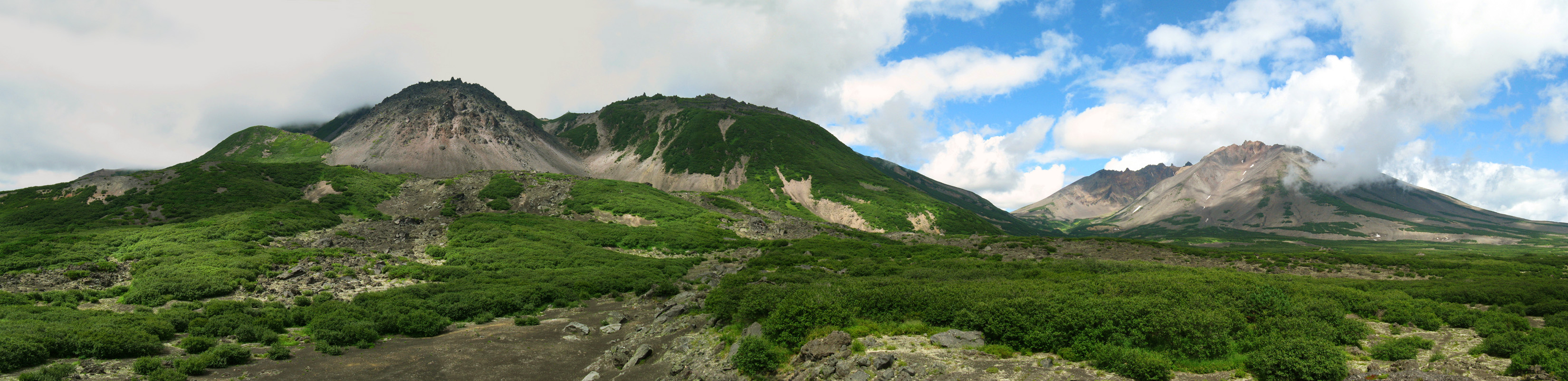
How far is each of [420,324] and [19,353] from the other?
48.6 feet

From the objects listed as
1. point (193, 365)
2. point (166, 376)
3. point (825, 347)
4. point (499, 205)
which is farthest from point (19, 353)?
point (499, 205)

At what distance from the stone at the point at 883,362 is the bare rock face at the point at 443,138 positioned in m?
154

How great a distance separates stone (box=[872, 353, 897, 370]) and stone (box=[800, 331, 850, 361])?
191cm

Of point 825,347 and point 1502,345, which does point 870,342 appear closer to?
point 825,347

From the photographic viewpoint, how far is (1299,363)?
17.3 meters

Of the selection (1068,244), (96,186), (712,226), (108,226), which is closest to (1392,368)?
(1068,244)

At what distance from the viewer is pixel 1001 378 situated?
64.4 feet

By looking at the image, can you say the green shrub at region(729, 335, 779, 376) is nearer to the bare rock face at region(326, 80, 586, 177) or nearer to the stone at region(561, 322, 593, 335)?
the stone at region(561, 322, 593, 335)

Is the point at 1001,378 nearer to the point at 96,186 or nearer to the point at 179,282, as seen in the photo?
the point at 179,282

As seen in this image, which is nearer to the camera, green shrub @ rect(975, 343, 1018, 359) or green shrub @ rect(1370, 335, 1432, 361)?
green shrub @ rect(1370, 335, 1432, 361)

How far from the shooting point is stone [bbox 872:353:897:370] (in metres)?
20.8

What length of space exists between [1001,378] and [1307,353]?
8858mm

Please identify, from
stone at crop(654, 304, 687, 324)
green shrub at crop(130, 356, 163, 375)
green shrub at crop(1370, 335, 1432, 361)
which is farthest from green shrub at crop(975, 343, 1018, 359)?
green shrub at crop(130, 356, 163, 375)

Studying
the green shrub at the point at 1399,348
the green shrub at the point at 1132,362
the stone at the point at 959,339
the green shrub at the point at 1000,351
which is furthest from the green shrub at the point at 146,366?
the green shrub at the point at 1399,348
